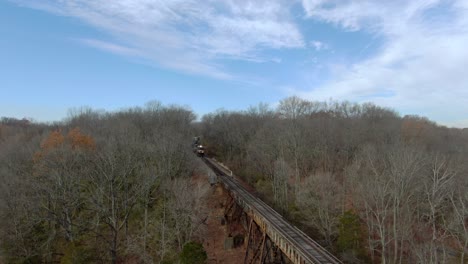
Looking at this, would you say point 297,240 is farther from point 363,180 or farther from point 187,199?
point 363,180

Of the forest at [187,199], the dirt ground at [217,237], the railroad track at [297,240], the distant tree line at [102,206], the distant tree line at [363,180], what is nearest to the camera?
the railroad track at [297,240]

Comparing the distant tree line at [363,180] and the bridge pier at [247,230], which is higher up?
the distant tree line at [363,180]

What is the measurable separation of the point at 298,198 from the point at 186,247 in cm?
1545

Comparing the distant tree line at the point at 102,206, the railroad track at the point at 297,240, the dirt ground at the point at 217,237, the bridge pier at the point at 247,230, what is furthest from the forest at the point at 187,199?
the railroad track at the point at 297,240

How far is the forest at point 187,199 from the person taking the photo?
1244 inches

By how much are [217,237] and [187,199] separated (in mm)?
7926

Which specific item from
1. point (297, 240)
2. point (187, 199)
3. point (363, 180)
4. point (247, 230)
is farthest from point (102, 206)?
point (363, 180)

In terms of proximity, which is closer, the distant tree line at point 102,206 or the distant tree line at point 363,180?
the distant tree line at point 363,180

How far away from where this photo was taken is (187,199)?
35.3 meters

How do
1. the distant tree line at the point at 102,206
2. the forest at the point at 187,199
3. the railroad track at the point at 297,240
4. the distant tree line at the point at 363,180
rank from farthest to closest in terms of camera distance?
the distant tree line at the point at 102,206
the forest at the point at 187,199
the distant tree line at the point at 363,180
the railroad track at the point at 297,240

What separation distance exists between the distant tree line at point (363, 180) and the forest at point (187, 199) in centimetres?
20

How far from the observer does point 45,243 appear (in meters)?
35.4

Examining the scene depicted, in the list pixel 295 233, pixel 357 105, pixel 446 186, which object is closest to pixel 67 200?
pixel 295 233

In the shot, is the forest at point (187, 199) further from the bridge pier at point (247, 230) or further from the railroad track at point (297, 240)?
the railroad track at point (297, 240)
